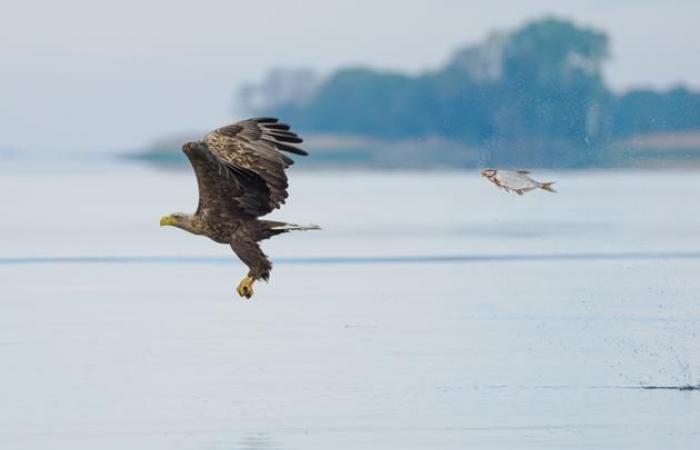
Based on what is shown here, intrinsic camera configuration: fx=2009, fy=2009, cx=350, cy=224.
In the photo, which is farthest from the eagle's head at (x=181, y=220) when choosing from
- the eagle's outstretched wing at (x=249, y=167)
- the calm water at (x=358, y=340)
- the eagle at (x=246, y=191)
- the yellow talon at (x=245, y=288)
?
the calm water at (x=358, y=340)

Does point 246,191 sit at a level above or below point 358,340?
above

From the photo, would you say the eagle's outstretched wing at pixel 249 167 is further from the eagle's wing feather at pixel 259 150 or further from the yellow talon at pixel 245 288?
the yellow talon at pixel 245 288

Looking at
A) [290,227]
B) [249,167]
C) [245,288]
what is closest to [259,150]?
[249,167]

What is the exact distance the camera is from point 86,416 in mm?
12219

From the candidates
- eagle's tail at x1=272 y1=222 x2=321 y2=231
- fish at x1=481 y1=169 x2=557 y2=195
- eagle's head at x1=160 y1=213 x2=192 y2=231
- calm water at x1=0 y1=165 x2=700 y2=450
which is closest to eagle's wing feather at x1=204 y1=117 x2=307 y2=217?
eagle's tail at x1=272 y1=222 x2=321 y2=231

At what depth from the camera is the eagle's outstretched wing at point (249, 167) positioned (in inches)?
556

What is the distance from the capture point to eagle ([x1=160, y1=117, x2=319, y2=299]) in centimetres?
1415

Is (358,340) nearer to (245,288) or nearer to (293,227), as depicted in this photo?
(245,288)

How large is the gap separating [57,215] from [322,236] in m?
8.97

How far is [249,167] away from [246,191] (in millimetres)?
193

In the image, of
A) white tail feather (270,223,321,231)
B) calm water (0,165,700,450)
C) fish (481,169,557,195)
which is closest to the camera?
calm water (0,165,700,450)

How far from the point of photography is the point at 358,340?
15.6 meters

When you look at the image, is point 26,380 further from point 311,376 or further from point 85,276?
point 85,276

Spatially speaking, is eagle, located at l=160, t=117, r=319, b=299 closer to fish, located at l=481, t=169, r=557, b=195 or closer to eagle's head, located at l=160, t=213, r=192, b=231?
eagle's head, located at l=160, t=213, r=192, b=231
